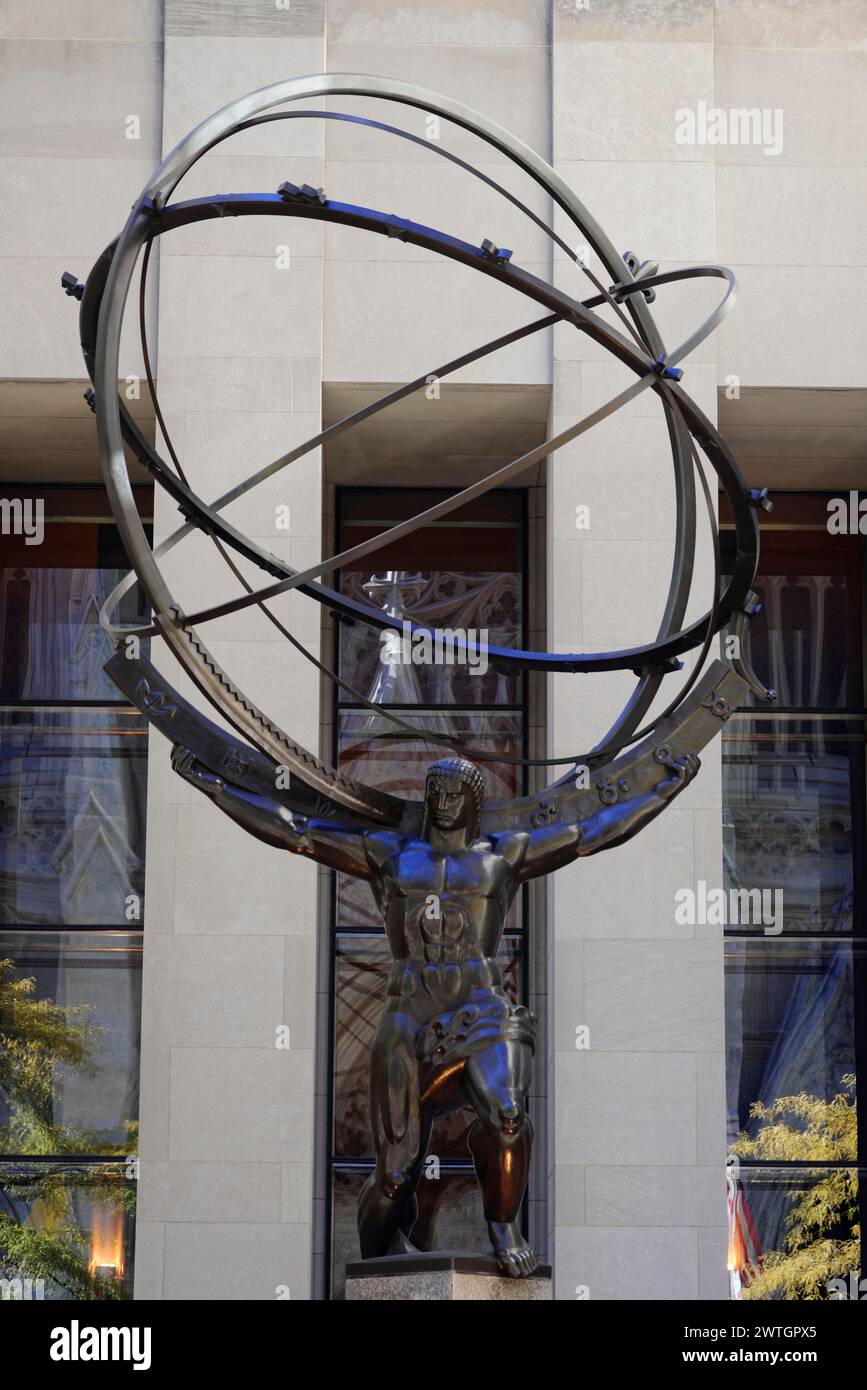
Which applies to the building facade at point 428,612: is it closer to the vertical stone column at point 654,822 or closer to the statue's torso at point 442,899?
the vertical stone column at point 654,822

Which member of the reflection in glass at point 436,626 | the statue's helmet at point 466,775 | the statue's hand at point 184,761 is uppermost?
the reflection in glass at point 436,626

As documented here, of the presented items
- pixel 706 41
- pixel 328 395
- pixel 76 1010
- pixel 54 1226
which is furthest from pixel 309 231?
pixel 54 1226

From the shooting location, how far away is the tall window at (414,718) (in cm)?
1456

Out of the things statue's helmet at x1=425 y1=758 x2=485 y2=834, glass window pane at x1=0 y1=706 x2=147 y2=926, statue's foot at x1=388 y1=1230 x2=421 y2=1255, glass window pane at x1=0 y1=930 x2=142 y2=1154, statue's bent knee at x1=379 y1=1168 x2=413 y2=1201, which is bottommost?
statue's foot at x1=388 y1=1230 x2=421 y2=1255

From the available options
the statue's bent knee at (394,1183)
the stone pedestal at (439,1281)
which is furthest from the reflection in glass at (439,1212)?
the stone pedestal at (439,1281)

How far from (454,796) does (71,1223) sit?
23.8 ft

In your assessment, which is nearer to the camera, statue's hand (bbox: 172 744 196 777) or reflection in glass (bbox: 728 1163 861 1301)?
statue's hand (bbox: 172 744 196 777)

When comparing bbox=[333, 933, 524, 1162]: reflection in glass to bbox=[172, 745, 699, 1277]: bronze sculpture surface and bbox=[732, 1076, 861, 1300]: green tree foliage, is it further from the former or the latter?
bbox=[172, 745, 699, 1277]: bronze sculpture surface

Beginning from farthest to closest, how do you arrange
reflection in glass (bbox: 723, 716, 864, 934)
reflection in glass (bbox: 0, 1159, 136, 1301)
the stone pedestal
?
1. reflection in glass (bbox: 723, 716, 864, 934)
2. reflection in glass (bbox: 0, 1159, 136, 1301)
3. the stone pedestal

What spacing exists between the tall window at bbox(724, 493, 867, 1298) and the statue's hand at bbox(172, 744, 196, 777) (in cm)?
721

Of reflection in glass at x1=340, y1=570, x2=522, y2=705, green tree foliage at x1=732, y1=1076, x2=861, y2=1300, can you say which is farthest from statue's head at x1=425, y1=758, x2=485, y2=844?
green tree foliage at x1=732, y1=1076, x2=861, y2=1300

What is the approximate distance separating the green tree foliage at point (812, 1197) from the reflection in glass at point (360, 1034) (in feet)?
7.47

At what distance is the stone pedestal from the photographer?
8.23 m

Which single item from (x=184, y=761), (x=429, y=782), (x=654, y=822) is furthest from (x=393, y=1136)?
(x=654, y=822)
